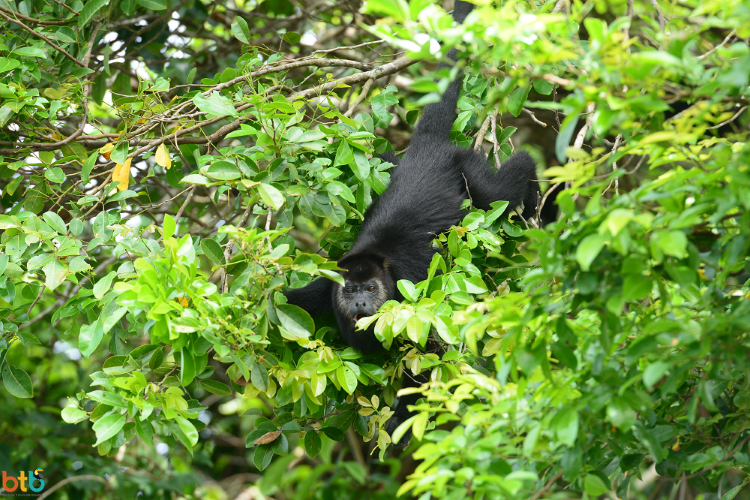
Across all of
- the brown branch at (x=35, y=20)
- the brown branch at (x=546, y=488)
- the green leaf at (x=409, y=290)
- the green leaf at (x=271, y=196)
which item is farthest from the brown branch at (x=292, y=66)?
the brown branch at (x=546, y=488)

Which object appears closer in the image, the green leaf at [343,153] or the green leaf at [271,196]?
the green leaf at [271,196]

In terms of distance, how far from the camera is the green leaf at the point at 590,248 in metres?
1.31

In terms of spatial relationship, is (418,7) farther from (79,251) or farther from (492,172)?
(492,172)

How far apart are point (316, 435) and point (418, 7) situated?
6.96 ft

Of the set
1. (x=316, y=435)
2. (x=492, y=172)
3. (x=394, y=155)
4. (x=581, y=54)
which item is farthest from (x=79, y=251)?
(x=492, y=172)

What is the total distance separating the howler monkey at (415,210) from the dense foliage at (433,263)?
0.17 meters

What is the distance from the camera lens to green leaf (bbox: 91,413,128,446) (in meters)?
2.28

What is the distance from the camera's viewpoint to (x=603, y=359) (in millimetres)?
1600

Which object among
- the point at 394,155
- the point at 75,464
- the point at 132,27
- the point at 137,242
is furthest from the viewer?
the point at 75,464

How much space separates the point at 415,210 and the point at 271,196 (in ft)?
4.43

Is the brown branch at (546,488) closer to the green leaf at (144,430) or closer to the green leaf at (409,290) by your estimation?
the green leaf at (409,290)

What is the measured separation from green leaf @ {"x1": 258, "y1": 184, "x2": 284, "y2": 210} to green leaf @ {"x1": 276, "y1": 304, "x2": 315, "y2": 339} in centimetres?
40

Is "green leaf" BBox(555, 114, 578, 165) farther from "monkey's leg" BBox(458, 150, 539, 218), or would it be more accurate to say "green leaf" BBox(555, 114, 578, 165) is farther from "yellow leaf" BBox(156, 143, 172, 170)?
"monkey's leg" BBox(458, 150, 539, 218)

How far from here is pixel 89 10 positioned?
3.39 meters
